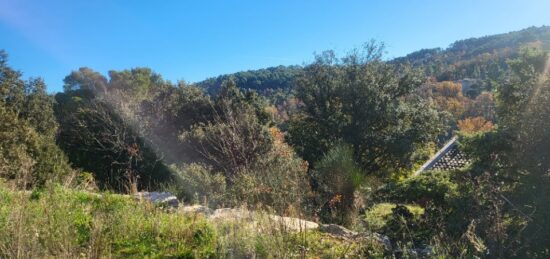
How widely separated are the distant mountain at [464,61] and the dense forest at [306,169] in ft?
56.6

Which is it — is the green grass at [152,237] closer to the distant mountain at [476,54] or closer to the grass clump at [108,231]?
the grass clump at [108,231]

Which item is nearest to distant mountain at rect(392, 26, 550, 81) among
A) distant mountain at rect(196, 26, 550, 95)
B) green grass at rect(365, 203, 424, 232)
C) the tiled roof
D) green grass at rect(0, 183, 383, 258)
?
distant mountain at rect(196, 26, 550, 95)

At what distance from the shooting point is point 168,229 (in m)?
3.77

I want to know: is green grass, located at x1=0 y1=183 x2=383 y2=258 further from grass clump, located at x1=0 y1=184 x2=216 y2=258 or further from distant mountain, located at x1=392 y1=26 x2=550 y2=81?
distant mountain, located at x1=392 y1=26 x2=550 y2=81

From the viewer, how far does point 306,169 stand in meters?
6.73

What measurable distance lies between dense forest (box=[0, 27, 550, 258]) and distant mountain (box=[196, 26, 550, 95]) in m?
17.2

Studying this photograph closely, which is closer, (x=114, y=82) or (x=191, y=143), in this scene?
(x=191, y=143)

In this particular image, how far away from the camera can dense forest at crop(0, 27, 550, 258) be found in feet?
11.1

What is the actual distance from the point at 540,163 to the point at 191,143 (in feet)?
49.6

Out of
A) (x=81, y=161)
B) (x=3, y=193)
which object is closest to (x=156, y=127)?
(x=81, y=161)

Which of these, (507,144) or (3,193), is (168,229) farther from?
(507,144)

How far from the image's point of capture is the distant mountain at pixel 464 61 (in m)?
58.9

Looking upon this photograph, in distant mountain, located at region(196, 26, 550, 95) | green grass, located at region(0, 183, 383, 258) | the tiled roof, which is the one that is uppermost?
distant mountain, located at region(196, 26, 550, 95)

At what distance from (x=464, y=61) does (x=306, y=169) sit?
8650 cm
